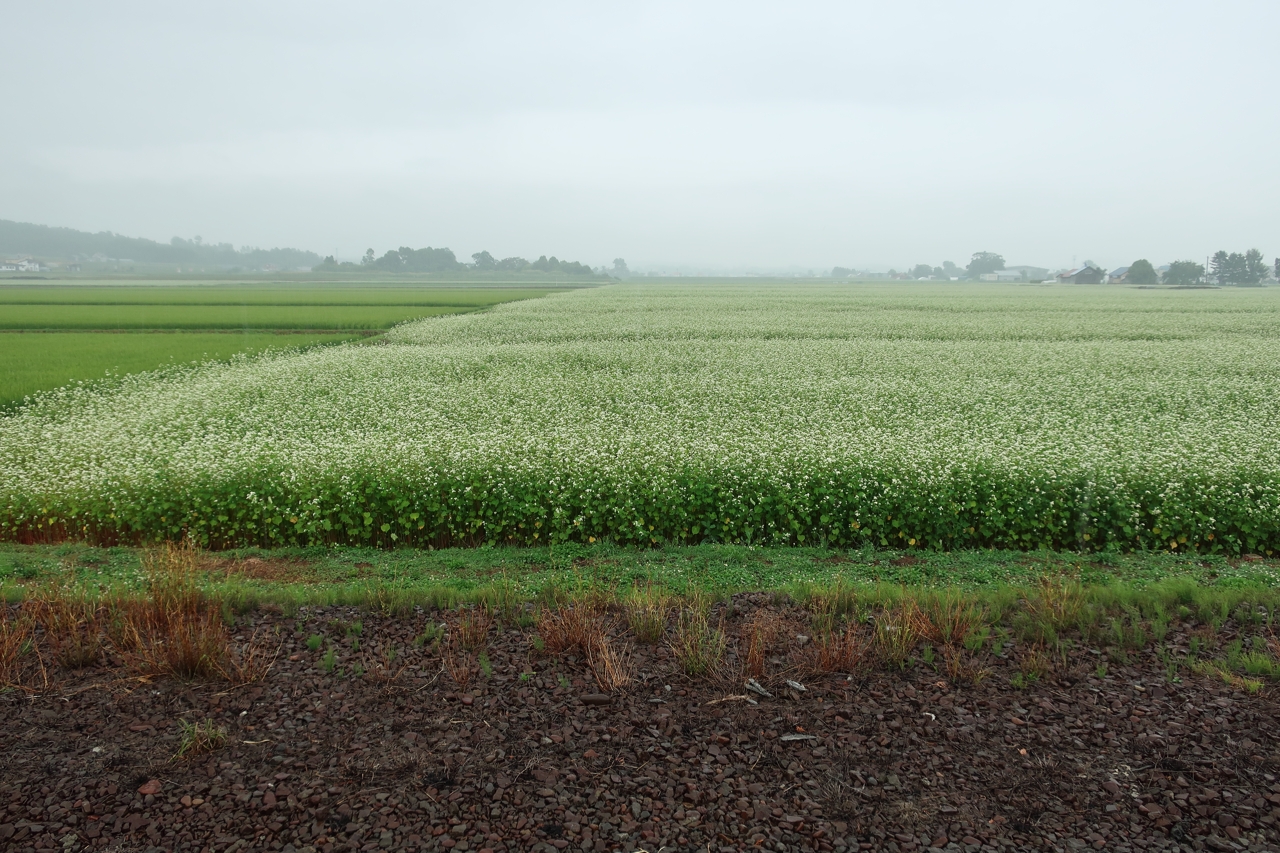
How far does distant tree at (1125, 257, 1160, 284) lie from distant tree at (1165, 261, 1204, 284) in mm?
2338

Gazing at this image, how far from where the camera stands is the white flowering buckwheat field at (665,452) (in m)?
9.48

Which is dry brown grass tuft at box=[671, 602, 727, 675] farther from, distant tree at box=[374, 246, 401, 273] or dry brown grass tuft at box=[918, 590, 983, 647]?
distant tree at box=[374, 246, 401, 273]

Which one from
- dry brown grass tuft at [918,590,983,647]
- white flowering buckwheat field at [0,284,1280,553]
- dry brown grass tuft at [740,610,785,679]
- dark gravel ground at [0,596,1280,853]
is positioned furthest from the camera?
white flowering buckwheat field at [0,284,1280,553]

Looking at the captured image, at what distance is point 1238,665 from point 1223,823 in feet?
7.03

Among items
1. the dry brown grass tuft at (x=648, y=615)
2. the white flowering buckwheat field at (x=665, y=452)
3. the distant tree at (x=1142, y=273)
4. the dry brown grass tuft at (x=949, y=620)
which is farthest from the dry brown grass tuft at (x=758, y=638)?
the distant tree at (x=1142, y=273)

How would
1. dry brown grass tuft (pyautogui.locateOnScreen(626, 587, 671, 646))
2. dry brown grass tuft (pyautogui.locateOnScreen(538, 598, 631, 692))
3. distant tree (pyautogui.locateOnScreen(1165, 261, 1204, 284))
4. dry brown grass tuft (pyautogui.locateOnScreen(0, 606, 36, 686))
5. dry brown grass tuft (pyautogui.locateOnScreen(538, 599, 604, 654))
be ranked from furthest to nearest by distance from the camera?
distant tree (pyautogui.locateOnScreen(1165, 261, 1204, 284)), dry brown grass tuft (pyautogui.locateOnScreen(626, 587, 671, 646)), dry brown grass tuft (pyautogui.locateOnScreen(538, 599, 604, 654)), dry brown grass tuft (pyautogui.locateOnScreen(538, 598, 631, 692)), dry brown grass tuft (pyautogui.locateOnScreen(0, 606, 36, 686))

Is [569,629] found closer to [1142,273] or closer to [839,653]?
[839,653]

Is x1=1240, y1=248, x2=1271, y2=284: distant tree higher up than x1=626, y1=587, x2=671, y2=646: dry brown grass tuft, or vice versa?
x1=1240, y1=248, x2=1271, y2=284: distant tree

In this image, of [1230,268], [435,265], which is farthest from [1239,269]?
[435,265]

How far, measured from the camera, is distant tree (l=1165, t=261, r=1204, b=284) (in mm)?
123250

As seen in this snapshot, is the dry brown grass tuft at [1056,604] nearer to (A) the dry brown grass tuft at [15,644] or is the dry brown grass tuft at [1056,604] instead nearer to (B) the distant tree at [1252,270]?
(A) the dry brown grass tuft at [15,644]

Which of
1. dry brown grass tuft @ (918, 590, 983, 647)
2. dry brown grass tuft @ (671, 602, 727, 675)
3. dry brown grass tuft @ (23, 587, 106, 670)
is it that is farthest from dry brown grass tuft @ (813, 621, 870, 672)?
dry brown grass tuft @ (23, 587, 106, 670)

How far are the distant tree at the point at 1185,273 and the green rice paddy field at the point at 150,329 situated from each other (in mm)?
118908

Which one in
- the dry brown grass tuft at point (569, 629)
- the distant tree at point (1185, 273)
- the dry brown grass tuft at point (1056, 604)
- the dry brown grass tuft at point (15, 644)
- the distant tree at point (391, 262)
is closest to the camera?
the dry brown grass tuft at point (15, 644)
